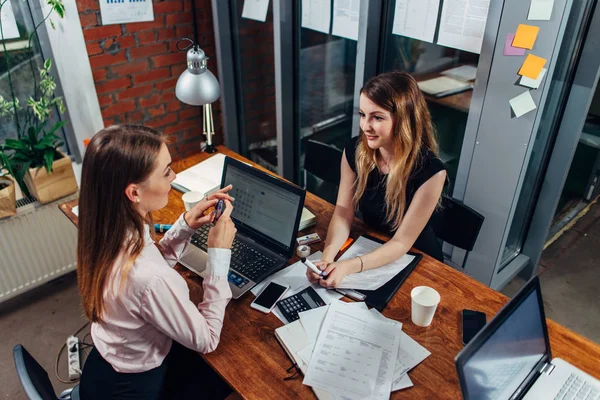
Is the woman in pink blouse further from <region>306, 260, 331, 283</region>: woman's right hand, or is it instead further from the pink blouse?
<region>306, 260, 331, 283</region>: woman's right hand

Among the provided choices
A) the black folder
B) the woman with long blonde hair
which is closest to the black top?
the woman with long blonde hair

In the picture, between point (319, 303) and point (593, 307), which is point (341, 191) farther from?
point (593, 307)

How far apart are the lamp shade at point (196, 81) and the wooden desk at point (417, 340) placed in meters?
0.79

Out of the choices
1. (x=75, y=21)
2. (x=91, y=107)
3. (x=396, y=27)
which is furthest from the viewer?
(x=91, y=107)

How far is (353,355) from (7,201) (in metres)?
1.90

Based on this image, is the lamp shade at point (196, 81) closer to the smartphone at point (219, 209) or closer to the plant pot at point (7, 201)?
the smartphone at point (219, 209)

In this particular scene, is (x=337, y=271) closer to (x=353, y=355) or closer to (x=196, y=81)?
(x=353, y=355)

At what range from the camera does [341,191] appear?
1912mm

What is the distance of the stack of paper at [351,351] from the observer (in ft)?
3.97

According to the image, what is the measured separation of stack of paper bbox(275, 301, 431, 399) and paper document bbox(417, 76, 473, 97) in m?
1.30

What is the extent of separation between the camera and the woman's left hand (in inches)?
59.0

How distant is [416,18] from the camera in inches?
83.2

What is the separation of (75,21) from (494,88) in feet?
6.94

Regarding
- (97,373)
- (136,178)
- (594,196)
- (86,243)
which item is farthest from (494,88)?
(594,196)
